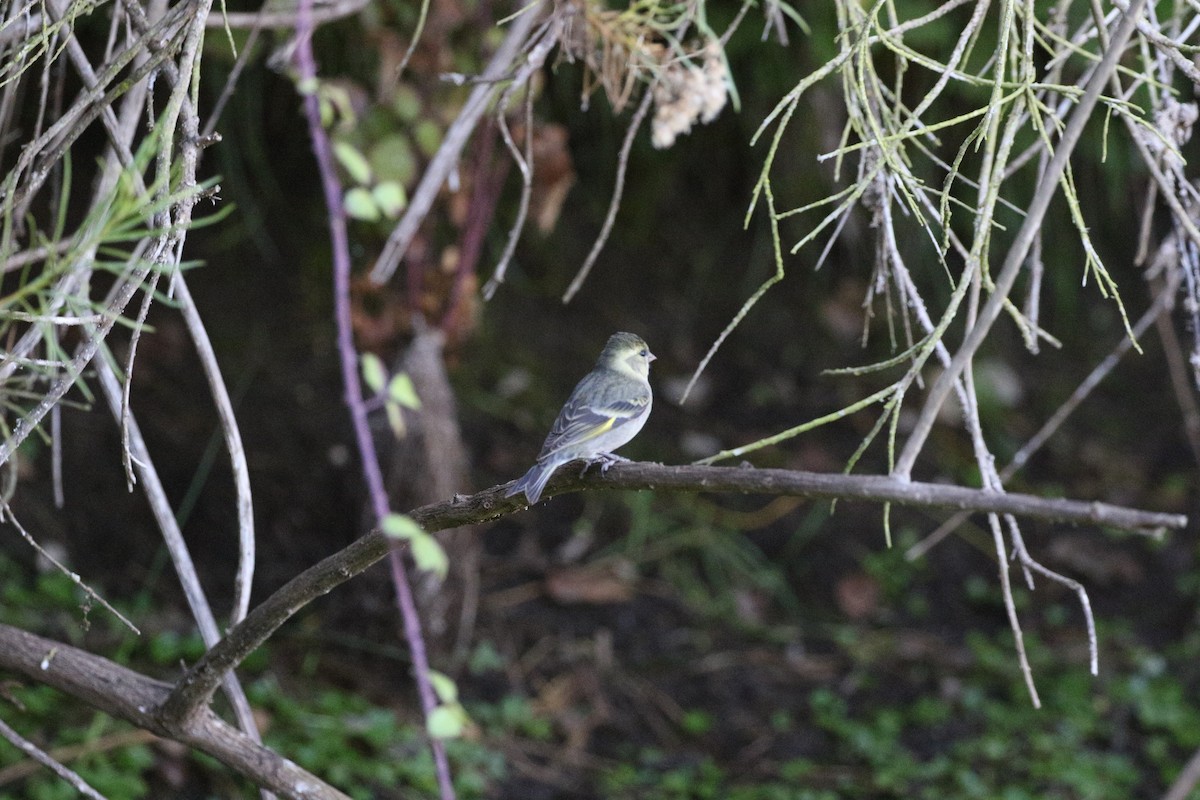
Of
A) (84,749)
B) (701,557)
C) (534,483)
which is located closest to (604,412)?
(534,483)

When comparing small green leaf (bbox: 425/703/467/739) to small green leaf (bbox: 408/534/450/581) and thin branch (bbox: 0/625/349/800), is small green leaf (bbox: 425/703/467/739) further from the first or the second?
thin branch (bbox: 0/625/349/800)

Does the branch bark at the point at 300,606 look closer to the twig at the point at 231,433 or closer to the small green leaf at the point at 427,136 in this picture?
the twig at the point at 231,433

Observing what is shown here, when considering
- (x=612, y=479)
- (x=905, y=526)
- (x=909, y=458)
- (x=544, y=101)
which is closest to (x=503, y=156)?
(x=544, y=101)

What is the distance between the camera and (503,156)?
5020 millimetres

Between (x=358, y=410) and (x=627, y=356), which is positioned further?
(x=627, y=356)

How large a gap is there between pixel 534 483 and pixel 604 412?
34.4 inches

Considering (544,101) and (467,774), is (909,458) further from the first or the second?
(544,101)

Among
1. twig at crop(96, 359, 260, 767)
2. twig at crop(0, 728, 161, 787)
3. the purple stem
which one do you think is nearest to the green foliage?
twig at crop(0, 728, 161, 787)

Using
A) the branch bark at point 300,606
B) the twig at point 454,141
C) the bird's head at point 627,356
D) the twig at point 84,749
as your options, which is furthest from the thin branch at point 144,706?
the bird's head at point 627,356

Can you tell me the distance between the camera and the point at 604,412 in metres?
3.41

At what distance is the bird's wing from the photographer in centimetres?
318

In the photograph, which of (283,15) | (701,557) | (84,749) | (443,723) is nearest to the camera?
(443,723)

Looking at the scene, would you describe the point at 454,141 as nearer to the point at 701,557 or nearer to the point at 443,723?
the point at 443,723

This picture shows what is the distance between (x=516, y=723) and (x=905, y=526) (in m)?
2.20
